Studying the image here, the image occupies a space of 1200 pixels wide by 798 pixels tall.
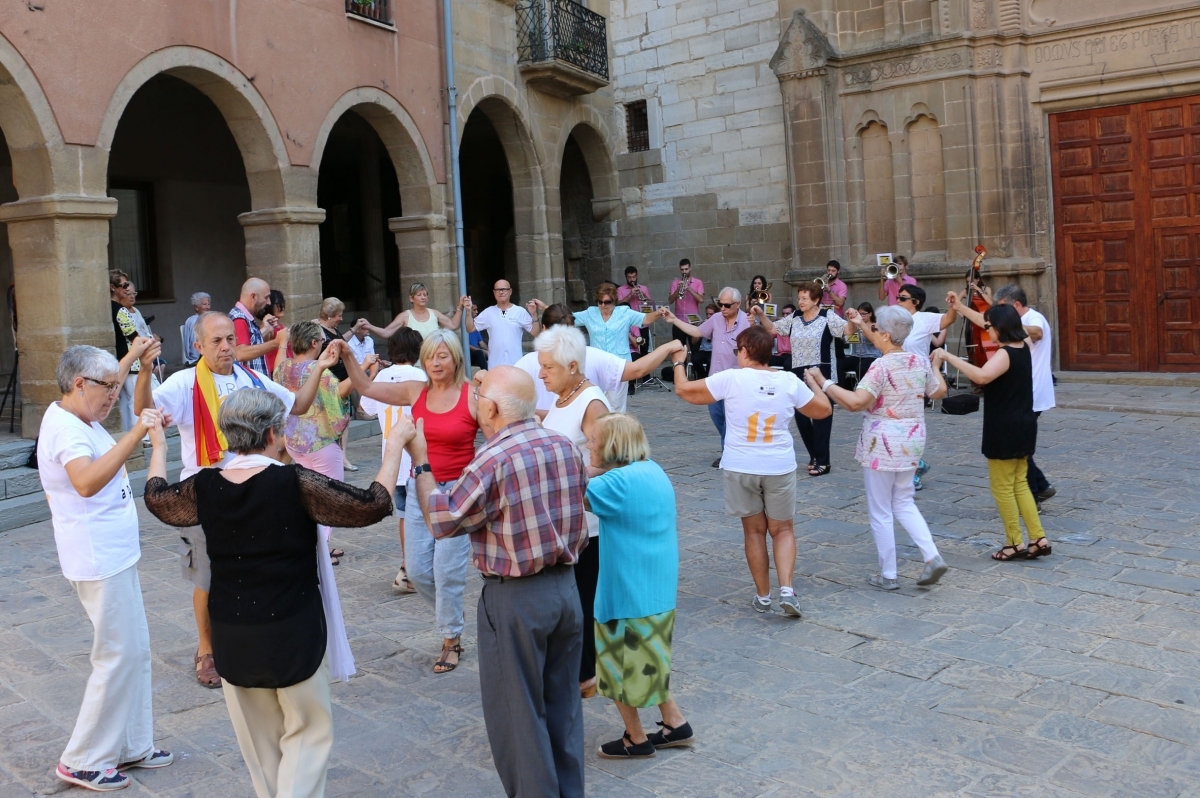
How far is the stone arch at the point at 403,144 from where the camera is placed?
13422mm

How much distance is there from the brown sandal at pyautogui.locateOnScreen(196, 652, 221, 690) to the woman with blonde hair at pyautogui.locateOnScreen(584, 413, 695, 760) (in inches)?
81.1

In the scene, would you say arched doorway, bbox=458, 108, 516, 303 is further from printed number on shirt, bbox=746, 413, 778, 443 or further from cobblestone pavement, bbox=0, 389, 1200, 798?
printed number on shirt, bbox=746, 413, 778, 443

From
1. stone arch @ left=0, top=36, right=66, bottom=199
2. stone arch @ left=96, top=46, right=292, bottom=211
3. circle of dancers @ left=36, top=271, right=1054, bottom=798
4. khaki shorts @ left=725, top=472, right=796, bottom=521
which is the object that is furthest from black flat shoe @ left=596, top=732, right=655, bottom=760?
stone arch @ left=96, top=46, right=292, bottom=211

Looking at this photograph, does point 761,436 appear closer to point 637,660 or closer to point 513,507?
point 637,660

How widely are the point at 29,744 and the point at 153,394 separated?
1.52 meters

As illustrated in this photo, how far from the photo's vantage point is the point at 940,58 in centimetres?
1488

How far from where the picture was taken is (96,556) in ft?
13.5

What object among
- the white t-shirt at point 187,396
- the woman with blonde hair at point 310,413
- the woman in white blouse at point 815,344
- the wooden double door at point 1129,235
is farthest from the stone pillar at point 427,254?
the white t-shirt at point 187,396

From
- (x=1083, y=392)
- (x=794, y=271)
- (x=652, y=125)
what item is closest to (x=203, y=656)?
(x=1083, y=392)

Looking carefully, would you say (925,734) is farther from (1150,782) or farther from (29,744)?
(29,744)

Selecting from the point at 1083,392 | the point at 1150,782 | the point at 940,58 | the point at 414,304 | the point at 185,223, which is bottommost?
the point at 1150,782

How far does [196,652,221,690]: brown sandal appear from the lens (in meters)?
5.21

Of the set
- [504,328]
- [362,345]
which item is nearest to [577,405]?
[362,345]

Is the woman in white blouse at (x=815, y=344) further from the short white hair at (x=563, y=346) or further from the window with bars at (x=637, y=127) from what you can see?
the window with bars at (x=637, y=127)
